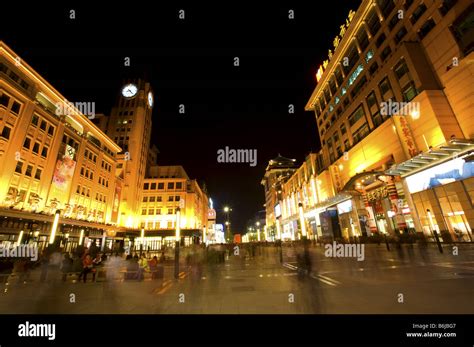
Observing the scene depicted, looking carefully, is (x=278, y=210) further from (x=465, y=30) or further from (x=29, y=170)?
(x=29, y=170)

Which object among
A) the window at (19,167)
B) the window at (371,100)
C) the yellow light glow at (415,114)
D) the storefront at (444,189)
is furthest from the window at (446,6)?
the window at (19,167)

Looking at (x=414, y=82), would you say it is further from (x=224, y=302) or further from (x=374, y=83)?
(x=224, y=302)

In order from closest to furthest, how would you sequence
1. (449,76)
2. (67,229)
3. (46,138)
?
(449,76) → (46,138) → (67,229)

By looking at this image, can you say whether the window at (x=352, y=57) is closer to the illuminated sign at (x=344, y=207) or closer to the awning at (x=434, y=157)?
the awning at (x=434, y=157)

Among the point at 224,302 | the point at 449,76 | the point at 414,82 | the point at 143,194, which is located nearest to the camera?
the point at 224,302

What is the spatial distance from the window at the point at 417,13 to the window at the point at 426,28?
1.71 metres

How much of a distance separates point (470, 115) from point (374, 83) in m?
15.0

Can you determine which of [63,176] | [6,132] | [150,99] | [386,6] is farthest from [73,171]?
[386,6]

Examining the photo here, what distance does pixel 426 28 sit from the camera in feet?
88.1

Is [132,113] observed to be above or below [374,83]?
above

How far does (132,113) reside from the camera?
60.4m

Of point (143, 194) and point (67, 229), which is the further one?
point (143, 194)
